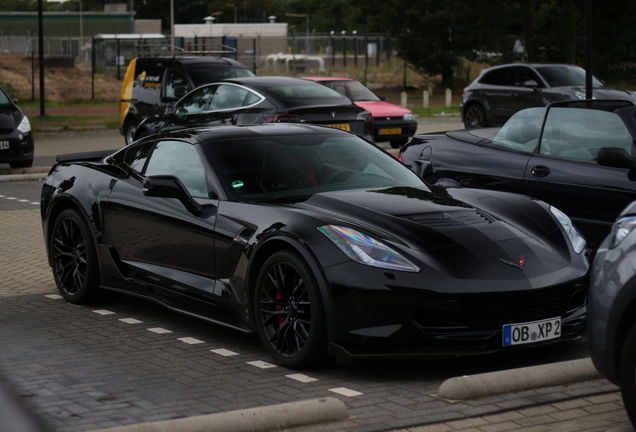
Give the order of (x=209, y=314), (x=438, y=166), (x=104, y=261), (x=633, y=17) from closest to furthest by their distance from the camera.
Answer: (x=209, y=314) < (x=104, y=261) < (x=438, y=166) < (x=633, y=17)

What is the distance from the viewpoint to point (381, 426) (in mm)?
4633

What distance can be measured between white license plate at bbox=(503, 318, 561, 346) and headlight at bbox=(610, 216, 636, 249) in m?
0.96

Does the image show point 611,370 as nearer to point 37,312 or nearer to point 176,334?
point 176,334

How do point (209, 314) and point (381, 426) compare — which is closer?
point (381, 426)

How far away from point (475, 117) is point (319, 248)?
18724 millimetres

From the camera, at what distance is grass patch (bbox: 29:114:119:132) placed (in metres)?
28.1

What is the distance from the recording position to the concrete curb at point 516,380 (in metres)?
5.00

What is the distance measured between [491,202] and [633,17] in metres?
34.2

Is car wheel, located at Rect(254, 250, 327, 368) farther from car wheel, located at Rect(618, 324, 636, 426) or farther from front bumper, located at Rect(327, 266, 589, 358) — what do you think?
car wheel, located at Rect(618, 324, 636, 426)

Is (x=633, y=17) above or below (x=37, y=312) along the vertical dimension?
above

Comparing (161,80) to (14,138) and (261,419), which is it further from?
(261,419)

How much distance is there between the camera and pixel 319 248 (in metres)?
5.46

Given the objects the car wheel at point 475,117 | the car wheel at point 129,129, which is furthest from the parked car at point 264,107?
the car wheel at point 475,117

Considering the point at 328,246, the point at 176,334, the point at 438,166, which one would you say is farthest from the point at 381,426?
the point at 438,166
